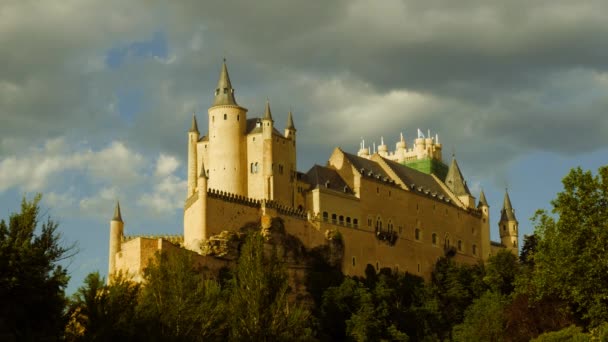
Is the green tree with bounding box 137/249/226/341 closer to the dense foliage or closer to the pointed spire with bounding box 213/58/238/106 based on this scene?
the dense foliage

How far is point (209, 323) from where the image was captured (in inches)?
2589

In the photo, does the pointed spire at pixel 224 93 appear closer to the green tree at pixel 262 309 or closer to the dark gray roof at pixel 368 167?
the dark gray roof at pixel 368 167

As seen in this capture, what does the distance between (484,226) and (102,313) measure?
266 ft

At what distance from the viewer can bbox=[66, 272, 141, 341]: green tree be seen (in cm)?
6044

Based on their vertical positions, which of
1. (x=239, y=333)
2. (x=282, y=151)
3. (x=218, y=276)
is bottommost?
(x=239, y=333)

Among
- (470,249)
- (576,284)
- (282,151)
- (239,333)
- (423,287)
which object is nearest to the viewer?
(239,333)

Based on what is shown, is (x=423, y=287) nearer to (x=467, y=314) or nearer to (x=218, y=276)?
(x=467, y=314)

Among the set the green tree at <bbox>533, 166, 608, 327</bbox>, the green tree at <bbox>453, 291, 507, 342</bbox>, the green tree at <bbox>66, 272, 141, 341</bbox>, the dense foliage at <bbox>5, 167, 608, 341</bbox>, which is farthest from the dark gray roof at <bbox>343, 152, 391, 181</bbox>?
the green tree at <bbox>66, 272, 141, 341</bbox>

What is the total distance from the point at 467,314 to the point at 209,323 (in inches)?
2039

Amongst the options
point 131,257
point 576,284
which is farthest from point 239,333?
point 131,257

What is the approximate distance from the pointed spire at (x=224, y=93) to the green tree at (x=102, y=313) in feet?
137

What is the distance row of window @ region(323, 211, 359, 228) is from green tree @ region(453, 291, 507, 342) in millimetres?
14996

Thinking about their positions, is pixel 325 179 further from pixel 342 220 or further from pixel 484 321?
pixel 484 321

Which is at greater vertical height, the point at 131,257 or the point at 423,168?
the point at 423,168
